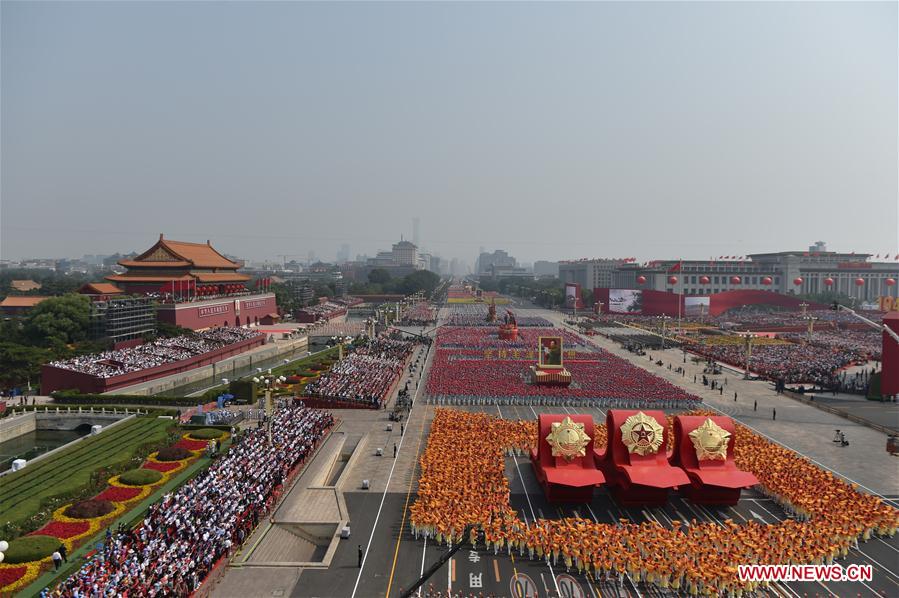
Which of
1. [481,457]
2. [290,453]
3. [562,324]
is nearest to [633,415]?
[481,457]

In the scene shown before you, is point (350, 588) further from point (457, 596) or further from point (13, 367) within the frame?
point (13, 367)

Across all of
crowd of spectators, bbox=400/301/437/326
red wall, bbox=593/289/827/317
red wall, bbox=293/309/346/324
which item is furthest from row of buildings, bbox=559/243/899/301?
red wall, bbox=293/309/346/324

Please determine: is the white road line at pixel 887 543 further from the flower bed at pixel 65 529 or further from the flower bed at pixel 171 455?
the flower bed at pixel 171 455

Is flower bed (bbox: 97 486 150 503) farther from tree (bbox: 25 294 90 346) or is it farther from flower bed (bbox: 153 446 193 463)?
tree (bbox: 25 294 90 346)

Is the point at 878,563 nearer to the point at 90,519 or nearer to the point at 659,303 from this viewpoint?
the point at 90,519

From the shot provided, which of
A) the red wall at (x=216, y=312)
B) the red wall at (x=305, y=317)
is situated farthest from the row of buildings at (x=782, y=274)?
the red wall at (x=216, y=312)

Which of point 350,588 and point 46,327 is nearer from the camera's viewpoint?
point 350,588
